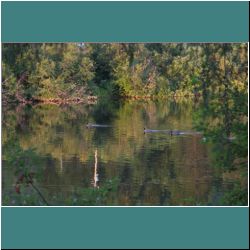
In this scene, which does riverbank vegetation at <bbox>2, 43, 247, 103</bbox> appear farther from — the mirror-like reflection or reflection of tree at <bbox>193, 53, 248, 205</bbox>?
reflection of tree at <bbox>193, 53, 248, 205</bbox>

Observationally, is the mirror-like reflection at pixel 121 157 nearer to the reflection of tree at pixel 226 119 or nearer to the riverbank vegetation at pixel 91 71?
the reflection of tree at pixel 226 119

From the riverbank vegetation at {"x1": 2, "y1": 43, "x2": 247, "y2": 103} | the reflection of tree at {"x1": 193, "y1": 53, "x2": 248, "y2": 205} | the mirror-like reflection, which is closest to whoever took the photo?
the reflection of tree at {"x1": 193, "y1": 53, "x2": 248, "y2": 205}

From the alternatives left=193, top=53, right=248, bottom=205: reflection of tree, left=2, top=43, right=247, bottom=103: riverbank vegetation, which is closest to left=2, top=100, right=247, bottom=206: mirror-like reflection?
left=193, top=53, right=248, bottom=205: reflection of tree

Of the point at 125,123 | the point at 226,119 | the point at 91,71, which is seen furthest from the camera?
the point at 125,123

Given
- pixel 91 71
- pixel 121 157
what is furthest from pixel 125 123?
pixel 121 157

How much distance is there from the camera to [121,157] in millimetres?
8617

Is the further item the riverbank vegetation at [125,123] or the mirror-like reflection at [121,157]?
the mirror-like reflection at [121,157]

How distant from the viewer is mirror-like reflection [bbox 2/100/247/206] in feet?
11.6

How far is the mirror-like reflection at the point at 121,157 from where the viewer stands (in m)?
3.55

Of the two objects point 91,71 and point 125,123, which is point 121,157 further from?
point 125,123

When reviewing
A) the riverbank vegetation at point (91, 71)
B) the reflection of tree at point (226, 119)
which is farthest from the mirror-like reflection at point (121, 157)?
the riverbank vegetation at point (91, 71)

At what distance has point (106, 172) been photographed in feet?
25.0

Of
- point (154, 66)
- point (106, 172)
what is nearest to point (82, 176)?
point (106, 172)

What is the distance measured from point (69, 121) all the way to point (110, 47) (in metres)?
2.58
